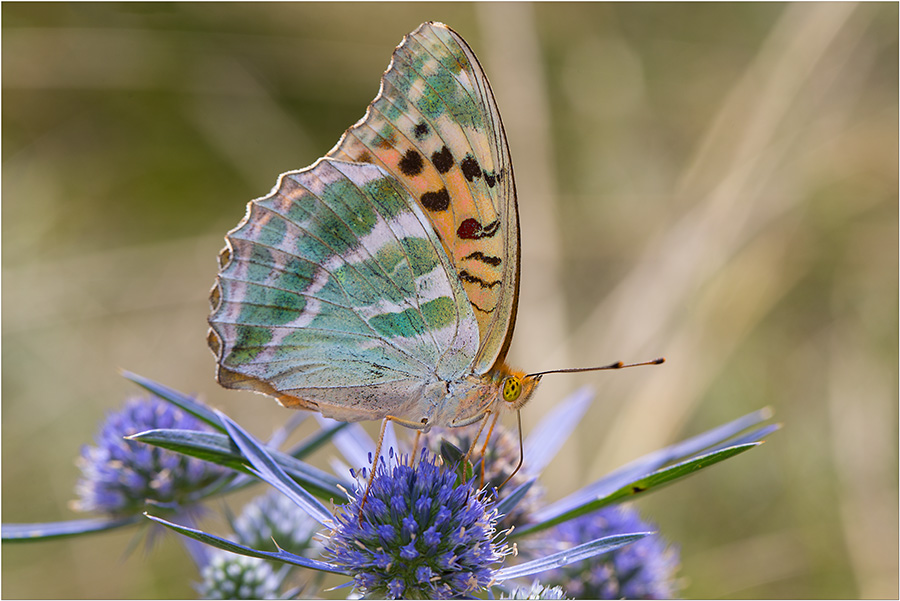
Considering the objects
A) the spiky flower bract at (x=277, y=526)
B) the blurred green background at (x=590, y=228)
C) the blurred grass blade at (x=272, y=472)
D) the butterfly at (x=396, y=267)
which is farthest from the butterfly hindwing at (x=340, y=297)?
the blurred green background at (x=590, y=228)

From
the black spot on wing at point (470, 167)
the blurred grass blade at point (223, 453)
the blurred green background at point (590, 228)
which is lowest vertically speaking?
the blurred grass blade at point (223, 453)

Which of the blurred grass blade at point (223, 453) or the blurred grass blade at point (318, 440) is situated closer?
the blurred grass blade at point (223, 453)

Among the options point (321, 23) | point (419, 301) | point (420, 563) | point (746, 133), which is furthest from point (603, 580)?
point (321, 23)

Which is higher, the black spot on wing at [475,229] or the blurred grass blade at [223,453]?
the black spot on wing at [475,229]

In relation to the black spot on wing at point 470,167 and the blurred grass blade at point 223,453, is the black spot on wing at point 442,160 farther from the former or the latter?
the blurred grass blade at point 223,453

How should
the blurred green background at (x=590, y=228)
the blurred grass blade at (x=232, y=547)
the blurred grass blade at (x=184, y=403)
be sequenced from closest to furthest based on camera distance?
the blurred grass blade at (x=232, y=547) → the blurred grass blade at (x=184, y=403) → the blurred green background at (x=590, y=228)

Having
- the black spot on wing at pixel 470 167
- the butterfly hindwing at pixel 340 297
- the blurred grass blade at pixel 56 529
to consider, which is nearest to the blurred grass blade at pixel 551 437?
the butterfly hindwing at pixel 340 297

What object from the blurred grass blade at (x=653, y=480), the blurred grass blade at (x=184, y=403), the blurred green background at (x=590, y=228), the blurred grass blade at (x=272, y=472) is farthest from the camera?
the blurred green background at (x=590, y=228)

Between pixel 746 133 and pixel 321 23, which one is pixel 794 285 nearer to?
pixel 746 133
